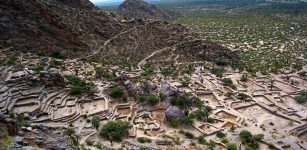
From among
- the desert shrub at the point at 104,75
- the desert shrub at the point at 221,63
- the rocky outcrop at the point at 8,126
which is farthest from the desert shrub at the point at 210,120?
the desert shrub at the point at 221,63

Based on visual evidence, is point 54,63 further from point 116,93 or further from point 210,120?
point 210,120

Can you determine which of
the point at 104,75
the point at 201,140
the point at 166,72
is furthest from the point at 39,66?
the point at 201,140

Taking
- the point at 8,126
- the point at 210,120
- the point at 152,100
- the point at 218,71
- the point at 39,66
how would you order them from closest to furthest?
the point at 8,126 → the point at 210,120 → the point at 152,100 → the point at 39,66 → the point at 218,71

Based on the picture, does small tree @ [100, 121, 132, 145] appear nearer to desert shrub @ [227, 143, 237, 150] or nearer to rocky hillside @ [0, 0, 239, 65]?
desert shrub @ [227, 143, 237, 150]

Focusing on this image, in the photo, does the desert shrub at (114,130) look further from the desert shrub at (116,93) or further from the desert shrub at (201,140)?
the desert shrub at (116,93)

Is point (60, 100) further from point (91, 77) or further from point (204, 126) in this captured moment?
point (204, 126)

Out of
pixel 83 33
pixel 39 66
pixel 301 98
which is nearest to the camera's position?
pixel 301 98

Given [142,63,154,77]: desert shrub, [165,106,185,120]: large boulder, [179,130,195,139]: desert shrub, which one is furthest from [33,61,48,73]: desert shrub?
[179,130,195,139]: desert shrub
